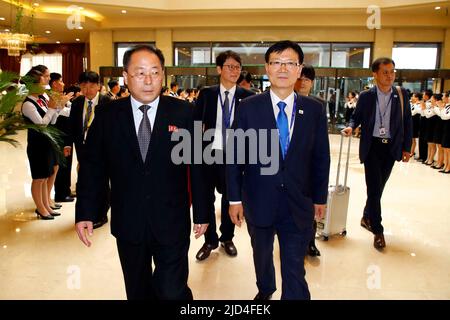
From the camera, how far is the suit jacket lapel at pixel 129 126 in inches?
76.9

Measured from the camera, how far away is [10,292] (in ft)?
9.26

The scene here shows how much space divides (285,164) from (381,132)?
1952 mm

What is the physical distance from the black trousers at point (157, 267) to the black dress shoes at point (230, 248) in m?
1.46

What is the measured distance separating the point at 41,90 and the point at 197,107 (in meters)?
1.43

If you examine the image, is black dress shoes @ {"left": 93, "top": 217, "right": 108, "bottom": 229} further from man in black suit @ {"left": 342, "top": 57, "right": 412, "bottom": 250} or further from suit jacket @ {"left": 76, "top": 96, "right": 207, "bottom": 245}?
man in black suit @ {"left": 342, "top": 57, "right": 412, "bottom": 250}

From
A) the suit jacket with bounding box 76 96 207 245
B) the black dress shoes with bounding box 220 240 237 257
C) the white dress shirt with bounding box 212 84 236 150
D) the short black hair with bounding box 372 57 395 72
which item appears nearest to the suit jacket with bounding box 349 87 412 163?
the short black hair with bounding box 372 57 395 72

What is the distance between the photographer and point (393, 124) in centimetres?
373

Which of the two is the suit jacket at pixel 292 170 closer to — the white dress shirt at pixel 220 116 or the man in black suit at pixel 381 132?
the white dress shirt at pixel 220 116

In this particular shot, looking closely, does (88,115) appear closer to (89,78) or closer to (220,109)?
(89,78)

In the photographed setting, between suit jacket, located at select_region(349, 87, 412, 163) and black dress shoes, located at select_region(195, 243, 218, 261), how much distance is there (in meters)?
1.66
